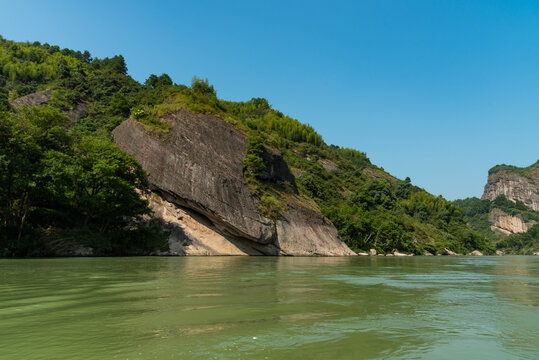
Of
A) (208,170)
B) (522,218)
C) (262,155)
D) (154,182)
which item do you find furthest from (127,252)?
(522,218)

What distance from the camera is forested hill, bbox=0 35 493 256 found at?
21.3 meters

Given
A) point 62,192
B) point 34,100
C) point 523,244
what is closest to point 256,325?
point 62,192

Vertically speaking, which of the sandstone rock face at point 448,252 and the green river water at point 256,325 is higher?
the green river water at point 256,325

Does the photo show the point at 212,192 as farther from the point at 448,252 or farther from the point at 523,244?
the point at 523,244

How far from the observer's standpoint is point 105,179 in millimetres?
25109

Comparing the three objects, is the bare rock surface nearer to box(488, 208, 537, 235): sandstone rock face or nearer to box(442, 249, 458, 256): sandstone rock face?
box(442, 249, 458, 256): sandstone rock face

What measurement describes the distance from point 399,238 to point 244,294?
184ft

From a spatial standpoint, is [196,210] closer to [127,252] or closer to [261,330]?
[127,252]

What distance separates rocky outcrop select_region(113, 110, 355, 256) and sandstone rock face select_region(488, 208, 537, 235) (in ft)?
631

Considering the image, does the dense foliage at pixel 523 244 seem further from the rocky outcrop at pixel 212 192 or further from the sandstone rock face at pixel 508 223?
the rocky outcrop at pixel 212 192

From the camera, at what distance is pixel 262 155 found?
4197 centimetres

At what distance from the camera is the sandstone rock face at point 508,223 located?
18600cm

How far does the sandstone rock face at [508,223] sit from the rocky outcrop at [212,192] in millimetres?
192213

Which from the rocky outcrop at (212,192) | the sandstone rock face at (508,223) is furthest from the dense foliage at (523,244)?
the rocky outcrop at (212,192)
